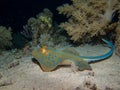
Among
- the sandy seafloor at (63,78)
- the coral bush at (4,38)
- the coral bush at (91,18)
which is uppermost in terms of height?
the coral bush at (4,38)

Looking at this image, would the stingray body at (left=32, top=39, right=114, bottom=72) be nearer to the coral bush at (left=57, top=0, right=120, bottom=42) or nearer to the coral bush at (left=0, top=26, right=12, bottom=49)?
the coral bush at (left=57, top=0, right=120, bottom=42)

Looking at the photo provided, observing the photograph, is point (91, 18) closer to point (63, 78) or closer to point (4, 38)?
point (63, 78)

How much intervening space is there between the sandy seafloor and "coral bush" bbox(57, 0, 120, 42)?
5.00 ft

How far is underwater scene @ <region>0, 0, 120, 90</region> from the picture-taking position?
4.06m

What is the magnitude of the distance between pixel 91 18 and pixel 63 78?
3.16 metres

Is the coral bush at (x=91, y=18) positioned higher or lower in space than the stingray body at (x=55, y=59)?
higher

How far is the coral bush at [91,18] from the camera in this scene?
6301 millimetres

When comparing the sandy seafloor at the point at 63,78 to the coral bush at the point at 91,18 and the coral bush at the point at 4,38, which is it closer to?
the coral bush at the point at 91,18

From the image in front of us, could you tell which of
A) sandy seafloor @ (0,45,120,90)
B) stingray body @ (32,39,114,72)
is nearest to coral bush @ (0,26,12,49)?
sandy seafloor @ (0,45,120,90)

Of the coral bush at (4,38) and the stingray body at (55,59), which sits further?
the coral bush at (4,38)

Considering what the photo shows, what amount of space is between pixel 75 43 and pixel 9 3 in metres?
10.5

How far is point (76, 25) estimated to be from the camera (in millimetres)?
6797

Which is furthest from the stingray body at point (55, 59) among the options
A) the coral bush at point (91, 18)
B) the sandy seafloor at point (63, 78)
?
the coral bush at point (91, 18)

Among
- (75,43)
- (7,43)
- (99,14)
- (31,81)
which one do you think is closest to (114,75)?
(31,81)
